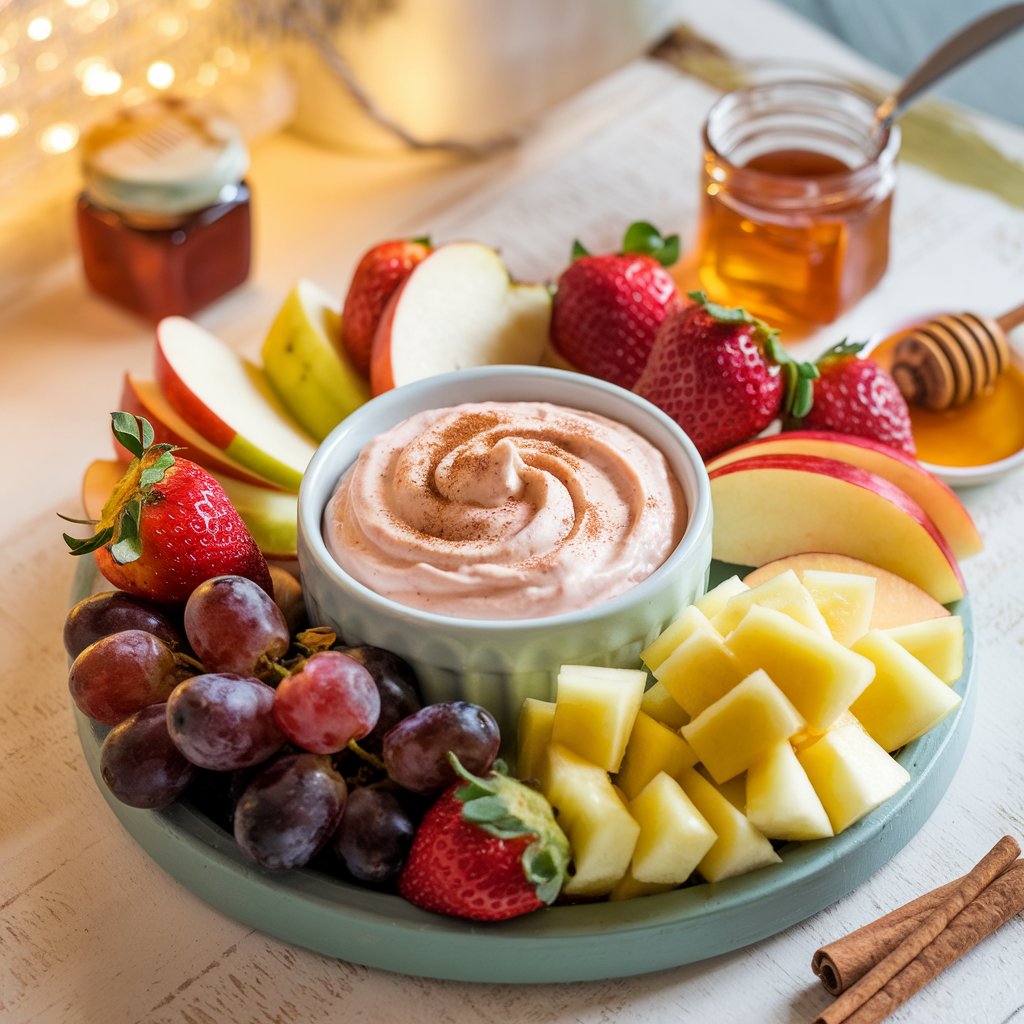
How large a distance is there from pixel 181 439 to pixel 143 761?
0.54 m

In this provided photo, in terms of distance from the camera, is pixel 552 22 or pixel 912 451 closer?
pixel 912 451

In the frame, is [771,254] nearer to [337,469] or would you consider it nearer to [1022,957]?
[337,469]

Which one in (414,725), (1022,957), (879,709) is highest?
(414,725)

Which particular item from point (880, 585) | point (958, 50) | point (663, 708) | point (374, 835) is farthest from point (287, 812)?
Answer: point (958, 50)

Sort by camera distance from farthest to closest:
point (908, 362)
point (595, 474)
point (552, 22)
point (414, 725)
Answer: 1. point (552, 22)
2. point (908, 362)
3. point (595, 474)
4. point (414, 725)

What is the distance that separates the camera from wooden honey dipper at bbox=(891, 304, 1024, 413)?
204 centimetres

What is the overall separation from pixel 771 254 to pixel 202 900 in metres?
1.37

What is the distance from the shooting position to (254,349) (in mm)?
2303

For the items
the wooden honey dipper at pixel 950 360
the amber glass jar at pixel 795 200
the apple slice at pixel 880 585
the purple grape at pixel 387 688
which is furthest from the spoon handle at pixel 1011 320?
the purple grape at pixel 387 688

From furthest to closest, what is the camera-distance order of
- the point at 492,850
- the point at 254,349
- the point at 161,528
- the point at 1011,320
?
1. the point at 254,349
2. the point at 1011,320
3. the point at 161,528
4. the point at 492,850

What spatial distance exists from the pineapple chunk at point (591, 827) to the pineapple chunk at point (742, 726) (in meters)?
0.10

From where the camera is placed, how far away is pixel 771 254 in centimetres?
224

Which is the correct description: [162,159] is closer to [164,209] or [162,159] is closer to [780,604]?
[164,209]

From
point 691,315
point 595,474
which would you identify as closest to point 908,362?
point 691,315
